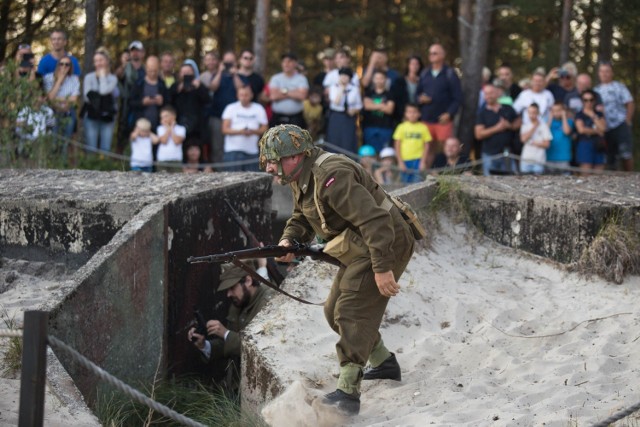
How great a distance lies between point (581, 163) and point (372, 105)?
2703mm

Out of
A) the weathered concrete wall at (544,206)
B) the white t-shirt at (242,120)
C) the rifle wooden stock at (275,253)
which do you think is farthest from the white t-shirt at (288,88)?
the rifle wooden stock at (275,253)

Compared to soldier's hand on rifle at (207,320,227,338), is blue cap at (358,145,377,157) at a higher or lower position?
higher

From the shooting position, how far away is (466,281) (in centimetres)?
816

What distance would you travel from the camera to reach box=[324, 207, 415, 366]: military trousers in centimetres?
577

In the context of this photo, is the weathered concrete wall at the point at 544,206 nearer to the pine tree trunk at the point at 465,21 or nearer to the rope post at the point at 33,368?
the rope post at the point at 33,368

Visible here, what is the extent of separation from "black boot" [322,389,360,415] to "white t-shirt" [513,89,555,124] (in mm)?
6834

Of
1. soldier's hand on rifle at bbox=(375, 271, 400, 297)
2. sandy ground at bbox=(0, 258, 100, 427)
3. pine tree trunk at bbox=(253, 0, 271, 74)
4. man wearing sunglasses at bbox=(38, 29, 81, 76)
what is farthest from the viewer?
pine tree trunk at bbox=(253, 0, 271, 74)

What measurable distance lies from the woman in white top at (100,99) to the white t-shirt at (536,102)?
511 cm

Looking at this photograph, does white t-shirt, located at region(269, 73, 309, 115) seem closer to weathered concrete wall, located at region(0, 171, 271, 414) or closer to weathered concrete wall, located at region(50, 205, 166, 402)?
weathered concrete wall, located at region(0, 171, 271, 414)

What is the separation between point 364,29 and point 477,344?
15.4 meters

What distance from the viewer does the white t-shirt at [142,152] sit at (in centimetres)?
1179

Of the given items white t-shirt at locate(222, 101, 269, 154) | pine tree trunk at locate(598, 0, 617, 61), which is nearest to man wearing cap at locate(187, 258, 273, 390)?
white t-shirt at locate(222, 101, 269, 154)

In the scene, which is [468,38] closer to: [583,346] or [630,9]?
[630,9]

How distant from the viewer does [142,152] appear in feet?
38.8
